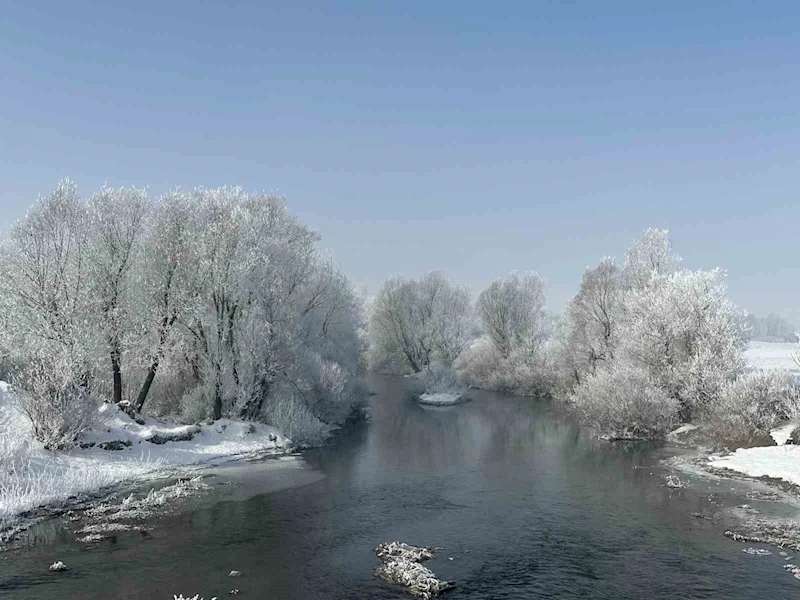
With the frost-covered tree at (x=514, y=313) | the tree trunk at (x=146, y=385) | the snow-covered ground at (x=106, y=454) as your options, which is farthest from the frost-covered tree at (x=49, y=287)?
the frost-covered tree at (x=514, y=313)

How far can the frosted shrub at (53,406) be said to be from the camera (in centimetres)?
2623

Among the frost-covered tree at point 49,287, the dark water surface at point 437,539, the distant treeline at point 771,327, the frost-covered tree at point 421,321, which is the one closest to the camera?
the dark water surface at point 437,539

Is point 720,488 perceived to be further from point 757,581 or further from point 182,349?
point 182,349

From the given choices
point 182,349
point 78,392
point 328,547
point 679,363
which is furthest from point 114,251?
point 679,363

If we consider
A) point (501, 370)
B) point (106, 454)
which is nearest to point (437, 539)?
point (106, 454)

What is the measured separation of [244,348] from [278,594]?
2405 centimetres

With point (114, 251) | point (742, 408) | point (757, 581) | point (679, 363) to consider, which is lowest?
point (757, 581)

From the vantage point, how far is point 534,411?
190 feet

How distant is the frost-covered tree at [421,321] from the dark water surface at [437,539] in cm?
5767

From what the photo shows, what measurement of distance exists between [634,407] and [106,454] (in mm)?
33899

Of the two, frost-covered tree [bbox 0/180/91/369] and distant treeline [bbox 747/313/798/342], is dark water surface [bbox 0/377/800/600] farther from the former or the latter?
distant treeline [bbox 747/313/798/342]

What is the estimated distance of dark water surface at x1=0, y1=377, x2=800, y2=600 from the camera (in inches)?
631

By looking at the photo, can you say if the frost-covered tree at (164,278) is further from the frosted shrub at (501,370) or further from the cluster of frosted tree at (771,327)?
the cluster of frosted tree at (771,327)

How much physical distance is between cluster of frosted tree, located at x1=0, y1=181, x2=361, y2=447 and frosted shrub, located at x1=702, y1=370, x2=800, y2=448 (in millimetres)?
27219
